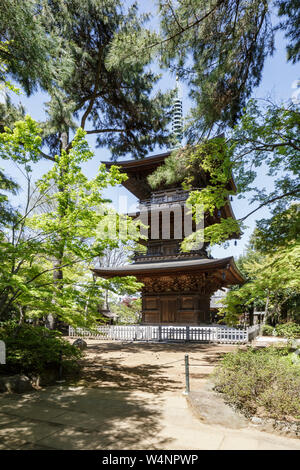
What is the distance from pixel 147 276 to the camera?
61.5 ft

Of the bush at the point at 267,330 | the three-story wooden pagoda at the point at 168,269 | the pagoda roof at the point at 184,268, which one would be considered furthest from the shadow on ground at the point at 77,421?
the bush at the point at 267,330

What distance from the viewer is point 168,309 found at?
1958 cm

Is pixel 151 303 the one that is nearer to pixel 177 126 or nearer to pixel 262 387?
pixel 177 126

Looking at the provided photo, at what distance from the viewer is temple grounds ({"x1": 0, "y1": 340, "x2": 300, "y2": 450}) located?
365cm

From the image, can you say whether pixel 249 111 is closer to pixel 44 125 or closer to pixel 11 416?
pixel 11 416

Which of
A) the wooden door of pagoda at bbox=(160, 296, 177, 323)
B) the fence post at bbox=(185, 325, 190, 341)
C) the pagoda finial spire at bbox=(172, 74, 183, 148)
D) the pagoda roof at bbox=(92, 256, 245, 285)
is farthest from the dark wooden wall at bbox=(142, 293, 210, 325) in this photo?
the pagoda finial spire at bbox=(172, 74, 183, 148)

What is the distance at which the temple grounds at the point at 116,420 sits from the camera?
3650 mm

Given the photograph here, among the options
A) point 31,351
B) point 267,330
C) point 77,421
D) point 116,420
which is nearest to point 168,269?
point 31,351

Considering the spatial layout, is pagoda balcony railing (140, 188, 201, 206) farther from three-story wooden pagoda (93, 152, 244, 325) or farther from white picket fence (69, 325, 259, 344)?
white picket fence (69, 325, 259, 344)

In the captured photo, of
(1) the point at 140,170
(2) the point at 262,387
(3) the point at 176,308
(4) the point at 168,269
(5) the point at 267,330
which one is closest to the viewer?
(2) the point at 262,387

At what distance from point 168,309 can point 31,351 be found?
13513mm

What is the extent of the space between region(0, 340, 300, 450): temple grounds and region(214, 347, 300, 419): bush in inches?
25.4

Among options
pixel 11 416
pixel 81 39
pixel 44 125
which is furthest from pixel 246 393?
pixel 81 39

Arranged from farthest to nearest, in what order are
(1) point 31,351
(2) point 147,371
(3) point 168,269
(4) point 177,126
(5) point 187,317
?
(5) point 187,317 → (3) point 168,269 → (4) point 177,126 → (2) point 147,371 → (1) point 31,351
